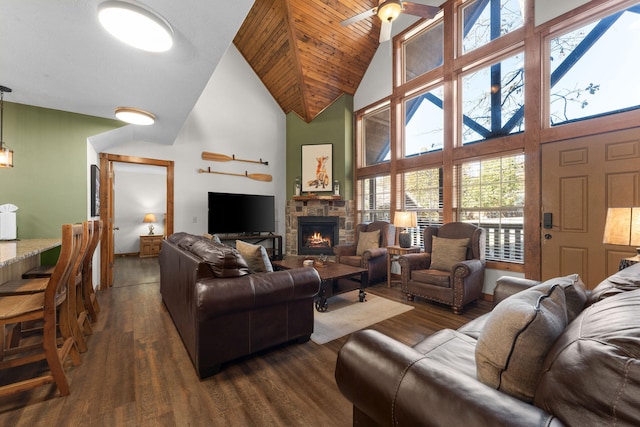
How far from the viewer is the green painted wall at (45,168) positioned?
3025 millimetres

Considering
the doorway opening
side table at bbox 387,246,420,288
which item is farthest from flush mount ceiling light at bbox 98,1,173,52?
side table at bbox 387,246,420,288

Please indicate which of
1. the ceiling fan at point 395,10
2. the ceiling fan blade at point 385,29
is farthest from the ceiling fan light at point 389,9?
the ceiling fan blade at point 385,29

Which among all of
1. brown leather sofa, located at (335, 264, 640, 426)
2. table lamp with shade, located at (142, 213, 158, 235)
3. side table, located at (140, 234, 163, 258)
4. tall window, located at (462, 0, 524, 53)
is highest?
tall window, located at (462, 0, 524, 53)

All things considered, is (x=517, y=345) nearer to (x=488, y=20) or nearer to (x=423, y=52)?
(x=488, y=20)

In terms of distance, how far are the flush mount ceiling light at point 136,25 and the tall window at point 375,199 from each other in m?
4.28

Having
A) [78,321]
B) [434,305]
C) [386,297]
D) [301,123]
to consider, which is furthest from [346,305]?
[301,123]

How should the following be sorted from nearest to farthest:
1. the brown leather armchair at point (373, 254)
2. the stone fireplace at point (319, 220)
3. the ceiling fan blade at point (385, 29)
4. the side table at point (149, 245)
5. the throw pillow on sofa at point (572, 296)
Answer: the throw pillow on sofa at point (572, 296), the ceiling fan blade at point (385, 29), the brown leather armchair at point (373, 254), the stone fireplace at point (319, 220), the side table at point (149, 245)

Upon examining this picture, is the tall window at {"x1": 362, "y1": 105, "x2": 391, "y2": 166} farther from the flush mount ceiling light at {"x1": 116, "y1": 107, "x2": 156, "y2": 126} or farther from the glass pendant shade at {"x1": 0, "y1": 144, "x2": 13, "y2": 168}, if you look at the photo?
the glass pendant shade at {"x1": 0, "y1": 144, "x2": 13, "y2": 168}

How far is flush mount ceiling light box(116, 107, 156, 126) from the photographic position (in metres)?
3.17

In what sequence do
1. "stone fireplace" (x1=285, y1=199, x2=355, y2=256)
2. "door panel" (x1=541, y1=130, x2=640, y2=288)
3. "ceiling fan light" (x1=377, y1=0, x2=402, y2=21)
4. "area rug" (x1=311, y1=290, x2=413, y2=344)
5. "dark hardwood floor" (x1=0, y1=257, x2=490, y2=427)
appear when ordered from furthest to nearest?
"stone fireplace" (x1=285, y1=199, x2=355, y2=256) → "ceiling fan light" (x1=377, y1=0, x2=402, y2=21) → "door panel" (x1=541, y1=130, x2=640, y2=288) → "area rug" (x1=311, y1=290, x2=413, y2=344) → "dark hardwood floor" (x1=0, y1=257, x2=490, y2=427)

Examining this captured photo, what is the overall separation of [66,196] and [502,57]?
5.95 m

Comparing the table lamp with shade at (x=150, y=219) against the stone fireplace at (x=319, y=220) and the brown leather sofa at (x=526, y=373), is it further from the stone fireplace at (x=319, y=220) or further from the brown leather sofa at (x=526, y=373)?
the brown leather sofa at (x=526, y=373)

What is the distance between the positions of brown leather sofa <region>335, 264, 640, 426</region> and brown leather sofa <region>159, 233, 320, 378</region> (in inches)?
43.5

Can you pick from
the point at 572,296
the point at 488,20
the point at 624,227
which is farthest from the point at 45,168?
the point at 488,20
